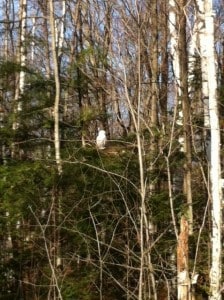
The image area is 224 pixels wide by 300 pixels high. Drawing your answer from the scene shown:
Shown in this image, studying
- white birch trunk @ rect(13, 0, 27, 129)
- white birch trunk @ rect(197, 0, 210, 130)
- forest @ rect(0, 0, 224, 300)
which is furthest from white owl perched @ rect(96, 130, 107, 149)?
white birch trunk @ rect(197, 0, 210, 130)

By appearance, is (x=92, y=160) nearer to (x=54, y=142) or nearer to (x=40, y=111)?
(x=54, y=142)

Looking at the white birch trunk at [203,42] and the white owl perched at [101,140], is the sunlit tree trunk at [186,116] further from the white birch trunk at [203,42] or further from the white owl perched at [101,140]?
the white owl perched at [101,140]

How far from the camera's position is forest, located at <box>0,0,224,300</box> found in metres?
6.31

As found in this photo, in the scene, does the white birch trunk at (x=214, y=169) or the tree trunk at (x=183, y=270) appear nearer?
the tree trunk at (x=183, y=270)

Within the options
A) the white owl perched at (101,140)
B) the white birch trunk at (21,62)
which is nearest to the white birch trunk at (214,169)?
the white owl perched at (101,140)

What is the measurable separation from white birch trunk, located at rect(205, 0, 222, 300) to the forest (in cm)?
1

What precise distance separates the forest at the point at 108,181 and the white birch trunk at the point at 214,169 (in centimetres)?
1

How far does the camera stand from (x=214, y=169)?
638cm

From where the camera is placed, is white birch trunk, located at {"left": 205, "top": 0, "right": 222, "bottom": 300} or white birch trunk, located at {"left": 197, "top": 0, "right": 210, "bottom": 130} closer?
white birch trunk, located at {"left": 205, "top": 0, "right": 222, "bottom": 300}

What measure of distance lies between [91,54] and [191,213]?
122 inches

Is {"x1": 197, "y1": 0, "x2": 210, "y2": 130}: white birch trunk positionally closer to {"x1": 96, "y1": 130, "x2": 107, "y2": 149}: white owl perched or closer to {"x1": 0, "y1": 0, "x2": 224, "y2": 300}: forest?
{"x1": 0, "y1": 0, "x2": 224, "y2": 300}: forest

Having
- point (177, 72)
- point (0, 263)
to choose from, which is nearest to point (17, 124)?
point (0, 263)

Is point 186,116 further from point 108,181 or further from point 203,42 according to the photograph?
point 108,181

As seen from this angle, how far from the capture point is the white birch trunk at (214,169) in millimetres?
6098
